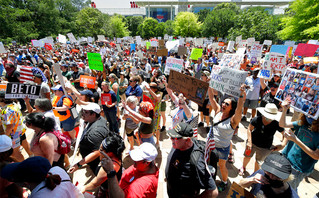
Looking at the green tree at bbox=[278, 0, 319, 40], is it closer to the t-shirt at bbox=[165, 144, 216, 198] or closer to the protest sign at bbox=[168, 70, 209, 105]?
the protest sign at bbox=[168, 70, 209, 105]

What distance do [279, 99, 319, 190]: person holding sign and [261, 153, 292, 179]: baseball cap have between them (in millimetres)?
846

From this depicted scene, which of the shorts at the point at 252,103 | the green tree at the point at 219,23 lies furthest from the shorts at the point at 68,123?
the green tree at the point at 219,23

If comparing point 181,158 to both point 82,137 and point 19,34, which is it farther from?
point 19,34

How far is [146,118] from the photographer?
3418mm

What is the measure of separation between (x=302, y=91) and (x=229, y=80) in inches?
44.2

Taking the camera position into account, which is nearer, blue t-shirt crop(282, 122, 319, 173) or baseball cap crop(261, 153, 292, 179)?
baseball cap crop(261, 153, 292, 179)

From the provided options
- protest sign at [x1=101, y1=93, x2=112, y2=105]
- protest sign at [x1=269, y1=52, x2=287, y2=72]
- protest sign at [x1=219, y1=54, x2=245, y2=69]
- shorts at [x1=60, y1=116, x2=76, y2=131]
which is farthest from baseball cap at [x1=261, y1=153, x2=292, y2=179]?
protest sign at [x1=269, y1=52, x2=287, y2=72]

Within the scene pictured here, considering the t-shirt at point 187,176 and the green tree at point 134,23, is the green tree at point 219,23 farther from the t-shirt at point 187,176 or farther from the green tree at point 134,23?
the green tree at point 134,23

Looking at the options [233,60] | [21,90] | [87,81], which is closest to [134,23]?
[87,81]

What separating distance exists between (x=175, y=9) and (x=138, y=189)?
123 m

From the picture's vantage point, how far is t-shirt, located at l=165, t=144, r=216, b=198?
6.70 feet

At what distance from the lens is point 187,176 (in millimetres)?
2061

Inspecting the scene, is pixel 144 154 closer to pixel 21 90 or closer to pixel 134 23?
pixel 21 90

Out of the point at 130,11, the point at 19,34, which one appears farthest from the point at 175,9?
the point at 19,34
